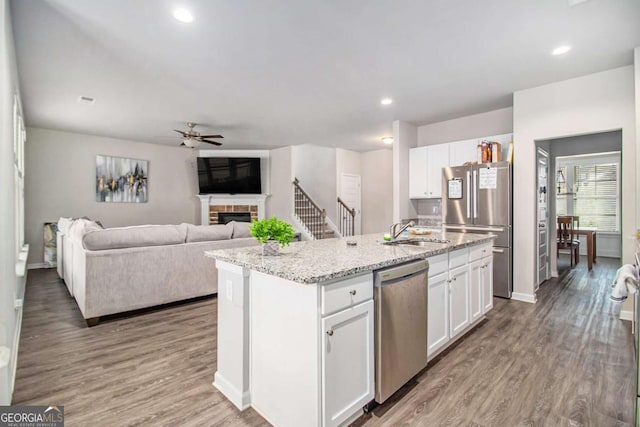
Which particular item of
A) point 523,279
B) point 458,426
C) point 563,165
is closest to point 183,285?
point 458,426

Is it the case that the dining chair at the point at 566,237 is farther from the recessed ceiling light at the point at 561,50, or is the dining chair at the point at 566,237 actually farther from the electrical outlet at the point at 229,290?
the electrical outlet at the point at 229,290

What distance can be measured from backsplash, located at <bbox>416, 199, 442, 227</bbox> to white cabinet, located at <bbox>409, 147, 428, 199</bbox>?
1.13 ft

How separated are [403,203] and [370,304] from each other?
3.83 metres

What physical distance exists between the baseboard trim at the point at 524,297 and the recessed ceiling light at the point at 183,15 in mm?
4801

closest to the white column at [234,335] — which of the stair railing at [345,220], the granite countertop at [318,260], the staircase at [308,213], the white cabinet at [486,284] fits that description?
the granite countertop at [318,260]

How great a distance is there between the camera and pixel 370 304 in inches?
70.4

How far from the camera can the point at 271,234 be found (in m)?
2.09

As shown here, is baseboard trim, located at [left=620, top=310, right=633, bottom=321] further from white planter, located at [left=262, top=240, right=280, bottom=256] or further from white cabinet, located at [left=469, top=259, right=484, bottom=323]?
white planter, located at [left=262, top=240, right=280, bottom=256]

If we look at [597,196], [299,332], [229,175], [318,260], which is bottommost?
[299,332]

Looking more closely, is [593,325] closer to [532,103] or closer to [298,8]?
[532,103]

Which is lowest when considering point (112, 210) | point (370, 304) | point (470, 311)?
point (470, 311)

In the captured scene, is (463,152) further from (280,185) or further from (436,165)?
(280,185)

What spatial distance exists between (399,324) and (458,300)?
1.06m

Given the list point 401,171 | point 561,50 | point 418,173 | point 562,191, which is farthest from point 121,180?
point 562,191
